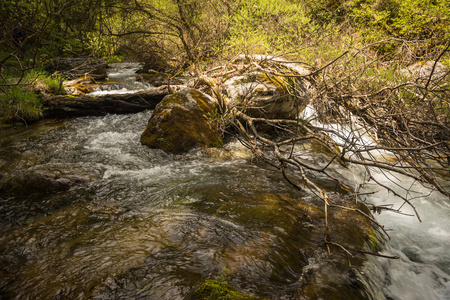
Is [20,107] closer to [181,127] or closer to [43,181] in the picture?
[43,181]

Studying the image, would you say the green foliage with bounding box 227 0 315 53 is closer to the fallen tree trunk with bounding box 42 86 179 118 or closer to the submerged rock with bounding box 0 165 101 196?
the fallen tree trunk with bounding box 42 86 179 118

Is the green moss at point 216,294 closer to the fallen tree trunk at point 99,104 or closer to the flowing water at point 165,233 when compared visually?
the flowing water at point 165,233

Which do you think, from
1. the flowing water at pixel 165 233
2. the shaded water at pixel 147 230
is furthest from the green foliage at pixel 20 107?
the shaded water at pixel 147 230

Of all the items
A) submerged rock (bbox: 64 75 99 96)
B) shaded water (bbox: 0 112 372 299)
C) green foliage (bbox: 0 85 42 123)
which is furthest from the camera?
submerged rock (bbox: 64 75 99 96)

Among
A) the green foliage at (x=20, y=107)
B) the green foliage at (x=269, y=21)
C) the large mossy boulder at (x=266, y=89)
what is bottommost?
the green foliage at (x=20, y=107)

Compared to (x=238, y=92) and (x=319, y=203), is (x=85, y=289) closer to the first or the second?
(x=319, y=203)

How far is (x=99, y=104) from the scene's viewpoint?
7.98 meters

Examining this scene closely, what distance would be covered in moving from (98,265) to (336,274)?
2.40 meters

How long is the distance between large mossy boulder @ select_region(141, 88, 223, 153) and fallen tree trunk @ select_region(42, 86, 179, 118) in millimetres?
2341

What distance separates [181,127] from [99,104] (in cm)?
405

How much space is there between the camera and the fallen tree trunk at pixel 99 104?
761 centimetres

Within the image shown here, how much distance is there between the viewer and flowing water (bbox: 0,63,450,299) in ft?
7.07

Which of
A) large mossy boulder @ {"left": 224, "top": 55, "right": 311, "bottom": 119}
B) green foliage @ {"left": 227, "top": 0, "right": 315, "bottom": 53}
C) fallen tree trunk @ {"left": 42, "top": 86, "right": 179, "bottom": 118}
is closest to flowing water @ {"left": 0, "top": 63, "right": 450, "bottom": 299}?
large mossy boulder @ {"left": 224, "top": 55, "right": 311, "bottom": 119}

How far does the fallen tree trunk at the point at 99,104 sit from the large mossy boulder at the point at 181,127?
2.34 m
